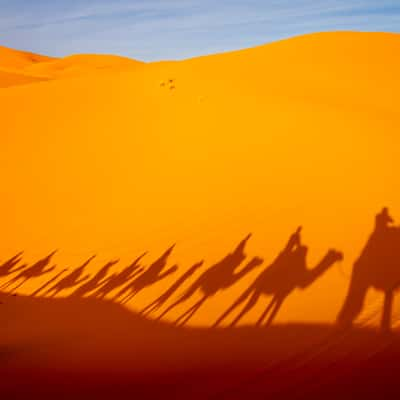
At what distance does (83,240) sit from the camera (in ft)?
32.5

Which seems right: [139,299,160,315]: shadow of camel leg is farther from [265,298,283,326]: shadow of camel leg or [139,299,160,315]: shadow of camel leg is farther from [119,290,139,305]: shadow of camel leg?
[265,298,283,326]: shadow of camel leg

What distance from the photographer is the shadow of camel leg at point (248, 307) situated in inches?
244

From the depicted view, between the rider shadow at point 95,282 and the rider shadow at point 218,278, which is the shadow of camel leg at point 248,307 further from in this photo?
the rider shadow at point 95,282

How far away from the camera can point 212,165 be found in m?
11.6

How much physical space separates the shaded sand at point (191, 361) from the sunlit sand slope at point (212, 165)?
20.6 inches

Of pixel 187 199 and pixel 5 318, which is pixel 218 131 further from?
pixel 5 318

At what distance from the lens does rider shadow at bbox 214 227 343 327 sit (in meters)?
6.41

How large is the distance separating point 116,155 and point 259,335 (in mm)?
8406

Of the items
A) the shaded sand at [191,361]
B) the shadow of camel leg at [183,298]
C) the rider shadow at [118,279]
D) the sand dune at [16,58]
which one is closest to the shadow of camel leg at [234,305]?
the shaded sand at [191,361]

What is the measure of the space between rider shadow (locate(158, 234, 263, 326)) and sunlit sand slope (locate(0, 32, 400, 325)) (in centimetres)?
10

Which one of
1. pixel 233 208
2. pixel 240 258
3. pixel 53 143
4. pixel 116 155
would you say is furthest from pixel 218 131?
pixel 240 258

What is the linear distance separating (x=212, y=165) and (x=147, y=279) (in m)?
4.31

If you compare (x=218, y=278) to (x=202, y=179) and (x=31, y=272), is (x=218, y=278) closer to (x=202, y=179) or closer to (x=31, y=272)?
(x=31, y=272)

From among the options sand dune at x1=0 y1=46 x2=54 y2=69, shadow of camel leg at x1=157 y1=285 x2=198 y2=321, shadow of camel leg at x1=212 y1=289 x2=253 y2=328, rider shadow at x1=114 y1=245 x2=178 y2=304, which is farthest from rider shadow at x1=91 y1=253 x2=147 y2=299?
sand dune at x1=0 y1=46 x2=54 y2=69
